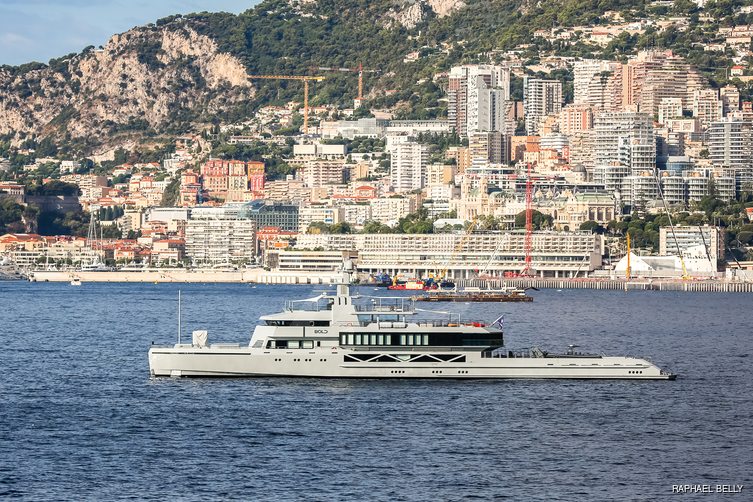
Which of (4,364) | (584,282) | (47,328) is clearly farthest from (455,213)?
(4,364)

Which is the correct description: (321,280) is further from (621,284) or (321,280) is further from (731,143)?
(731,143)

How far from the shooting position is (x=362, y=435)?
44188 mm

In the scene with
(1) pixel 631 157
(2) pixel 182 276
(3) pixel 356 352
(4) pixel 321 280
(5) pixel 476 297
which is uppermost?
(1) pixel 631 157

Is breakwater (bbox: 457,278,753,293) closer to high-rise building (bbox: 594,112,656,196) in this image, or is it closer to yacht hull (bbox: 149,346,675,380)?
high-rise building (bbox: 594,112,656,196)

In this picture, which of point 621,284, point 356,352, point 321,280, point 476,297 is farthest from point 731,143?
point 356,352

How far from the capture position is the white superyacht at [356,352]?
5241 cm

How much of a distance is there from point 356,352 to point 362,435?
8.42m

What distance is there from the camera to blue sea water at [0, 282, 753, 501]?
38750mm

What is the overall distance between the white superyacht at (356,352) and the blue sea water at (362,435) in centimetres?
48

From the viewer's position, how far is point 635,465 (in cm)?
4078

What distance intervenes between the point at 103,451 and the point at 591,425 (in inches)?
461

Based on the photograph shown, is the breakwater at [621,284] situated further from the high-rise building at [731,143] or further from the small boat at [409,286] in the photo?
the high-rise building at [731,143]

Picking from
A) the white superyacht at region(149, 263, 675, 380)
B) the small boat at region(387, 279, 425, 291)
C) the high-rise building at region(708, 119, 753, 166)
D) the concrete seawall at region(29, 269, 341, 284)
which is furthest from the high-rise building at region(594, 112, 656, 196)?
the white superyacht at region(149, 263, 675, 380)

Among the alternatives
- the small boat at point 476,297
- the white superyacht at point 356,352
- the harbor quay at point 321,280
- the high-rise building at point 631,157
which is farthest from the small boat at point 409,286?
the white superyacht at point 356,352
